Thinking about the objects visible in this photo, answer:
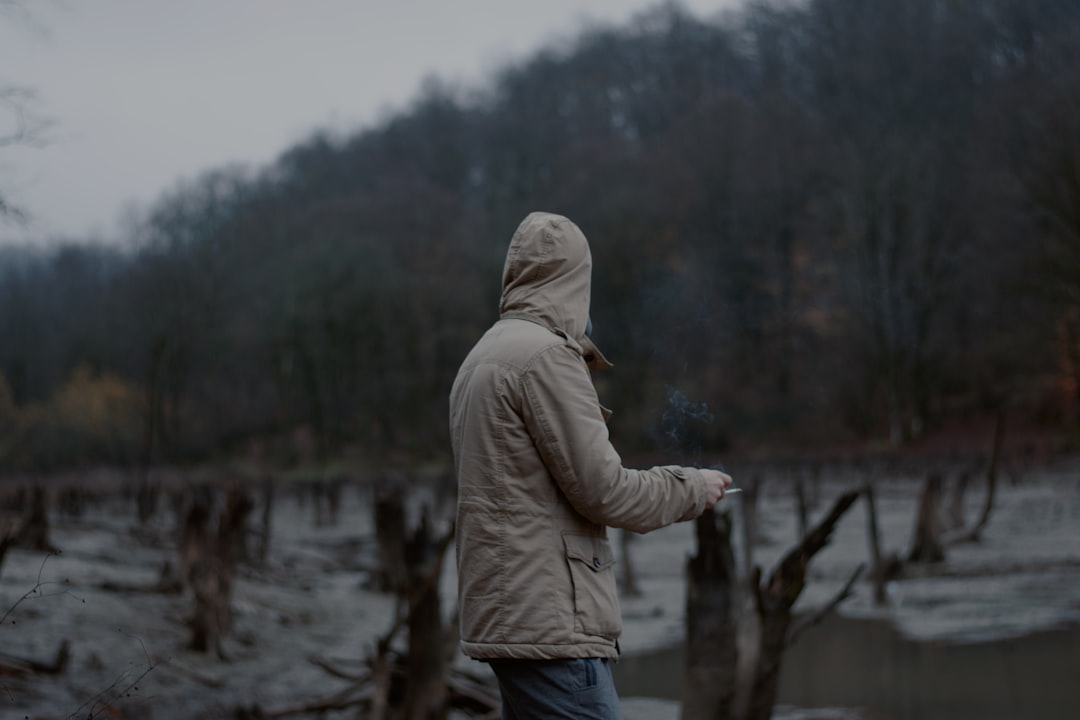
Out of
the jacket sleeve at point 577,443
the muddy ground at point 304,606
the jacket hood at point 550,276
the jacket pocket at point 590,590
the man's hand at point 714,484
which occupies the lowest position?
the muddy ground at point 304,606

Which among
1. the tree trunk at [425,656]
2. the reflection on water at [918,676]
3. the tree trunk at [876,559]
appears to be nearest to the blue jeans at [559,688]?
the tree trunk at [425,656]

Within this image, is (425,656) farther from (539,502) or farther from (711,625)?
(539,502)

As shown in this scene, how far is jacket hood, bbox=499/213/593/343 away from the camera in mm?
2611

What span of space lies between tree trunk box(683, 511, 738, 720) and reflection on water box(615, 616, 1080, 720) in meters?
2.43

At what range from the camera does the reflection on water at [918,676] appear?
7574mm

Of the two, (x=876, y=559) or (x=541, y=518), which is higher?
(x=541, y=518)

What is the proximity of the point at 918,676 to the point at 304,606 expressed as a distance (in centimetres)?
633

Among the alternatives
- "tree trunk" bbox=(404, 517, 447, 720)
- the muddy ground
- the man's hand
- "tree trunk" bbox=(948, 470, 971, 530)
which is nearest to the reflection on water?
the muddy ground

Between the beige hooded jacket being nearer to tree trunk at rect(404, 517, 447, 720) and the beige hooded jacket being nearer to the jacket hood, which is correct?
the jacket hood

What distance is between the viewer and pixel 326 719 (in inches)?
252

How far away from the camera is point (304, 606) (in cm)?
1202

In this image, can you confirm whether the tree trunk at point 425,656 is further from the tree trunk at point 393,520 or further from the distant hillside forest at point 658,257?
the tree trunk at point 393,520

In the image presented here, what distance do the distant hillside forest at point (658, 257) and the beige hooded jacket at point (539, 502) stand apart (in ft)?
2.82

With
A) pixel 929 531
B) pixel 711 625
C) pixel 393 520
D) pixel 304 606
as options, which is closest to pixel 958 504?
pixel 929 531
